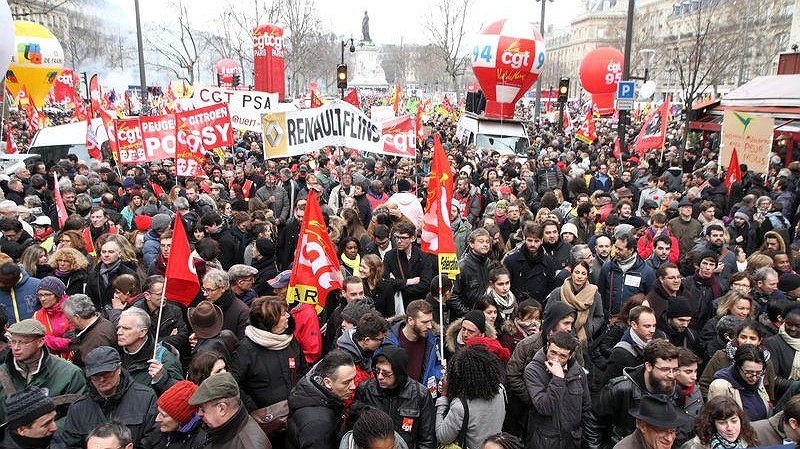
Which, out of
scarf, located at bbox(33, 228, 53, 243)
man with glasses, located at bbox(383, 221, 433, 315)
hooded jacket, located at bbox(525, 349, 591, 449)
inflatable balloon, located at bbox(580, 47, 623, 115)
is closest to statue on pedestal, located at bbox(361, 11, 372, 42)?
inflatable balloon, located at bbox(580, 47, 623, 115)

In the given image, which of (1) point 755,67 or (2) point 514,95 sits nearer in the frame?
(2) point 514,95

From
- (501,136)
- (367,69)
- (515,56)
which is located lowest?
(501,136)

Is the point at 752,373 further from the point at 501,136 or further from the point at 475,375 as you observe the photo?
the point at 501,136

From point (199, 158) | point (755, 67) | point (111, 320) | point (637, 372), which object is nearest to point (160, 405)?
point (111, 320)

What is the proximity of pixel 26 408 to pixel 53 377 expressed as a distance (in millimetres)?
848

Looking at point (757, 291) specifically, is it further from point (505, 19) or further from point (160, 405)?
point (505, 19)

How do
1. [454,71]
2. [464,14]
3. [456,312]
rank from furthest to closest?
[464,14] < [454,71] < [456,312]

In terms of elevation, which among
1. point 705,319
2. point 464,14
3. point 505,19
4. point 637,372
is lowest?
point 705,319

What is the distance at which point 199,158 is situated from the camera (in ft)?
35.8

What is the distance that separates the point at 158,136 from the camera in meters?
11.1

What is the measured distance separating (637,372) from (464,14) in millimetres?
48544

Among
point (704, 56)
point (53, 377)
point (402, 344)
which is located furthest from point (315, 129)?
point (704, 56)

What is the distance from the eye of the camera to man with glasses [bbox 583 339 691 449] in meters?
3.50

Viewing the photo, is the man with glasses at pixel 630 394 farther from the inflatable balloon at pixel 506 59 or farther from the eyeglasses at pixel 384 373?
the inflatable balloon at pixel 506 59
